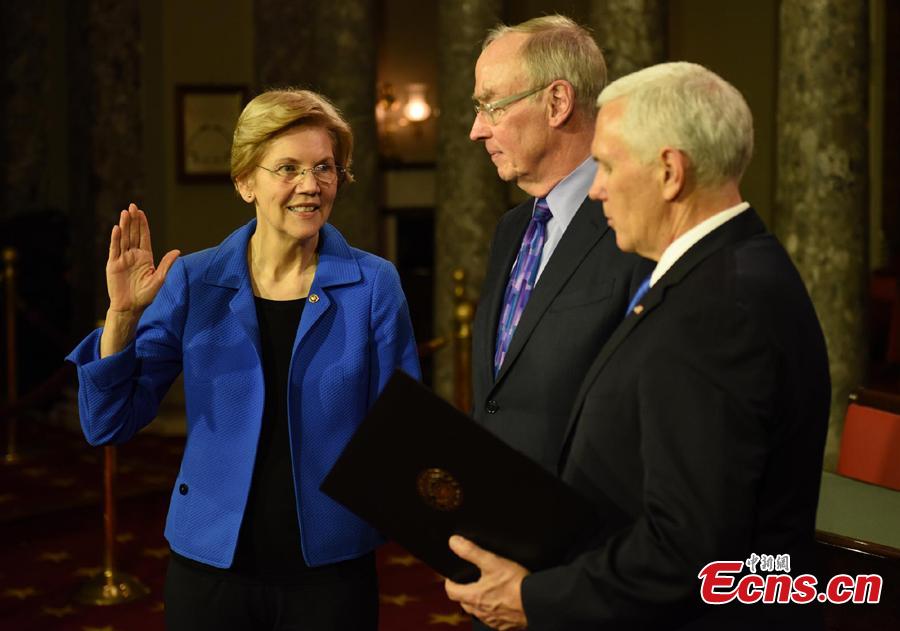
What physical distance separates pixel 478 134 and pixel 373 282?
37 cm

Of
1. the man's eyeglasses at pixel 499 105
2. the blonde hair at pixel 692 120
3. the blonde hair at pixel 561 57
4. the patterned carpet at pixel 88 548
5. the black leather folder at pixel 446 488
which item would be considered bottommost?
the patterned carpet at pixel 88 548

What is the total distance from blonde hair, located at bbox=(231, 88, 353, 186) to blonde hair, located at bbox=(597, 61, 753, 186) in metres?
0.86

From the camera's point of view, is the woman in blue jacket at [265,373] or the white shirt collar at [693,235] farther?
the woman in blue jacket at [265,373]

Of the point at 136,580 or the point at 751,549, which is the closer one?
the point at 751,549

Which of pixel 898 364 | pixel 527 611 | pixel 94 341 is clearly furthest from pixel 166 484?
pixel 898 364

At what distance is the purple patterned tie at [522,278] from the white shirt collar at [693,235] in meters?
0.67

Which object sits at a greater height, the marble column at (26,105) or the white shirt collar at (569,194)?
the marble column at (26,105)

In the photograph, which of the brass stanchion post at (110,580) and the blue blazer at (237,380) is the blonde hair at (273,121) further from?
the brass stanchion post at (110,580)

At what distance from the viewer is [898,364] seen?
9.93 meters

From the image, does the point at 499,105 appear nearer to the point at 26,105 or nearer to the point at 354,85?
the point at 354,85

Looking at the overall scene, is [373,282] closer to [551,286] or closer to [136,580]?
[551,286]

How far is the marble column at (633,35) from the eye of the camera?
6953 mm

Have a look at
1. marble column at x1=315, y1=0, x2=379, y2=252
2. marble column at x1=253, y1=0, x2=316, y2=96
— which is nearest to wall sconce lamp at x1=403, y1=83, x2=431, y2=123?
marble column at x1=253, y1=0, x2=316, y2=96

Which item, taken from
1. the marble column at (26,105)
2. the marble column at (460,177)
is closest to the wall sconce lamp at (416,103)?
the marble column at (26,105)
